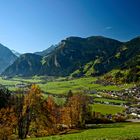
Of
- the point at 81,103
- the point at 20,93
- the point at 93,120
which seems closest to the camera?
the point at 20,93

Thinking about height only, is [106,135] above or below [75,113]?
above

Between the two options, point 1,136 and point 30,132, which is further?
point 30,132

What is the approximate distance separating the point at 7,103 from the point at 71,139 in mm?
69144

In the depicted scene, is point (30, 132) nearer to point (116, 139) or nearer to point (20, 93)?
point (20, 93)

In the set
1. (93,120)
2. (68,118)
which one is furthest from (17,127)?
(93,120)

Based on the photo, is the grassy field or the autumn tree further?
the autumn tree

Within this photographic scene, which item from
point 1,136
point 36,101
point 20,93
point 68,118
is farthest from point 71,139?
point 68,118

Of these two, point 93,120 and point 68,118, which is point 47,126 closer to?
point 68,118

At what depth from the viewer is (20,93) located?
9025cm

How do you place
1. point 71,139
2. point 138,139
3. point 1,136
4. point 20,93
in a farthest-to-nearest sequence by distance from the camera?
point 20,93
point 1,136
point 71,139
point 138,139

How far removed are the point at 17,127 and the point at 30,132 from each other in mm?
4877

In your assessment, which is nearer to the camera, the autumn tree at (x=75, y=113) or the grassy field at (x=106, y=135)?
the grassy field at (x=106, y=135)

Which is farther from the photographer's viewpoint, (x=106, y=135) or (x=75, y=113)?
(x=75, y=113)

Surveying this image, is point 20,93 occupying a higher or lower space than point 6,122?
higher
